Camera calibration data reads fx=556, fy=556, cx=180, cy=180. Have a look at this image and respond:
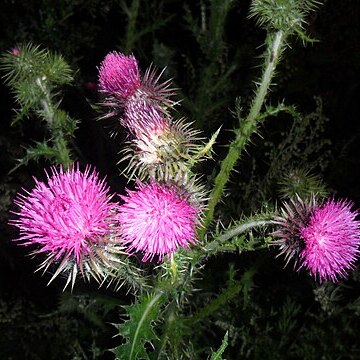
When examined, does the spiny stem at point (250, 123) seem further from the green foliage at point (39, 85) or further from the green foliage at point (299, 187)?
the green foliage at point (39, 85)

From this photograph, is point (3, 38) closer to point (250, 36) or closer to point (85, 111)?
point (85, 111)

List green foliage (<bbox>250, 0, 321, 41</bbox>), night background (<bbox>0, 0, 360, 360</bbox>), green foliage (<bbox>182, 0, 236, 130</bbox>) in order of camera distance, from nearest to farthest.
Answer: green foliage (<bbox>250, 0, 321, 41</bbox>) < night background (<bbox>0, 0, 360, 360</bbox>) < green foliage (<bbox>182, 0, 236, 130</bbox>)

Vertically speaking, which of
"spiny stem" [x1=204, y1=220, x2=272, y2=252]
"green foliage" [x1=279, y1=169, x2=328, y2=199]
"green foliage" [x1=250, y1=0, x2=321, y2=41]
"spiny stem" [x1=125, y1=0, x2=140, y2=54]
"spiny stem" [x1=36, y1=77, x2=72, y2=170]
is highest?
"spiny stem" [x1=125, y1=0, x2=140, y2=54]

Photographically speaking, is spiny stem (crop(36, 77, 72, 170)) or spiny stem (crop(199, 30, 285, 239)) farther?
spiny stem (crop(36, 77, 72, 170))

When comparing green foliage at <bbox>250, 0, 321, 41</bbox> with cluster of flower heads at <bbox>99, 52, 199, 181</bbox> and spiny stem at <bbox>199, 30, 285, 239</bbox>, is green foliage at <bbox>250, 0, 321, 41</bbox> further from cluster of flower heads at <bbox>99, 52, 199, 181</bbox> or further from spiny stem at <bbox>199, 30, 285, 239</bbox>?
cluster of flower heads at <bbox>99, 52, 199, 181</bbox>

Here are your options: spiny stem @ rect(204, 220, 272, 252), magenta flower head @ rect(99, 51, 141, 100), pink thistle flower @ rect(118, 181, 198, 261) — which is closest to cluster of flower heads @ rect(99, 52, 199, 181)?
magenta flower head @ rect(99, 51, 141, 100)

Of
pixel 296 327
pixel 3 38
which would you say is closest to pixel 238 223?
pixel 296 327
